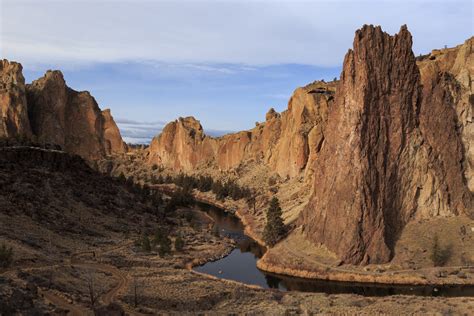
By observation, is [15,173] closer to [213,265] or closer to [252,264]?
[213,265]

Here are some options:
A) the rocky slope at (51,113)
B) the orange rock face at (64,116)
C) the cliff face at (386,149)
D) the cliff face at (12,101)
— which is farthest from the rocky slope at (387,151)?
the orange rock face at (64,116)

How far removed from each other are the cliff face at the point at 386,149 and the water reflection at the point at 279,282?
323 inches

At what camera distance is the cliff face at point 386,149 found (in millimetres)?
74000

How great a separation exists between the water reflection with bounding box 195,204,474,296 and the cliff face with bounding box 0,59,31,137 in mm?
83403

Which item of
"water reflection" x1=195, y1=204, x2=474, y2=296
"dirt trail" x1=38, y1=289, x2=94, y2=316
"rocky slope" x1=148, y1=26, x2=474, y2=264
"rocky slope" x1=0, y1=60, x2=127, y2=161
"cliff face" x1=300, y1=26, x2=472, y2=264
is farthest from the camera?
"rocky slope" x1=0, y1=60, x2=127, y2=161

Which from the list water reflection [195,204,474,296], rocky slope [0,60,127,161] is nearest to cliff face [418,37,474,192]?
water reflection [195,204,474,296]

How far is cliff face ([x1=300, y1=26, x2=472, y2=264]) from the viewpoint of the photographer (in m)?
74.0

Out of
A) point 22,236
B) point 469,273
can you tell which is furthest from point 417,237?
point 22,236

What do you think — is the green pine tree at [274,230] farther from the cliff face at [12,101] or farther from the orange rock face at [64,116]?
the orange rock face at [64,116]

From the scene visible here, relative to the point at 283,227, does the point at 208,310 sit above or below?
below

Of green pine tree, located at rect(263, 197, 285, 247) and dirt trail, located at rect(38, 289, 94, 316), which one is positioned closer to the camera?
dirt trail, located at rect(38, 289, 94, 316)

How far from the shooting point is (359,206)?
236ft

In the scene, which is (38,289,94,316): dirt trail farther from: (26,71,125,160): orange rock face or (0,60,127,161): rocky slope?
(26,71,125,160): orange rock face

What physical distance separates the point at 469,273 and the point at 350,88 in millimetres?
32240
